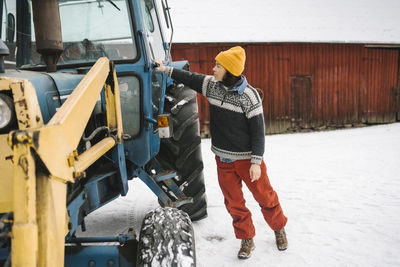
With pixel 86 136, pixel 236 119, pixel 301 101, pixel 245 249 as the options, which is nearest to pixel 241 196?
pixel 245 249

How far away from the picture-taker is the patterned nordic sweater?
Answer: 99.7 inches

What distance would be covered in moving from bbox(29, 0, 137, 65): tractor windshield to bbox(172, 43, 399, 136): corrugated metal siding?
7.51 meters

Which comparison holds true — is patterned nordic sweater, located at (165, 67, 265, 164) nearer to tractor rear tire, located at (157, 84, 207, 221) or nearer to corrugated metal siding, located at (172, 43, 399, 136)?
tractor rear tire, located at (157, 84, 207, 221)

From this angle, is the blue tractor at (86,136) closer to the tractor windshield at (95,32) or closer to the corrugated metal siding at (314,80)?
the tractor windshield at (95,32)

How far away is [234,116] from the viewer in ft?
8.43

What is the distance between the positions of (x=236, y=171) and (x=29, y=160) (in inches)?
73.1

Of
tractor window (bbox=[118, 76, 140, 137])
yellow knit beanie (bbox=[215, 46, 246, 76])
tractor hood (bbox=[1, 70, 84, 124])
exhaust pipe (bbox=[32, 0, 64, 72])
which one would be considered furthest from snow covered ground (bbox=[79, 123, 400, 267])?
exhaust pipe (bbox=[32, 0, 64, 72])

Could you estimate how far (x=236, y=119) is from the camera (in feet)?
8.44

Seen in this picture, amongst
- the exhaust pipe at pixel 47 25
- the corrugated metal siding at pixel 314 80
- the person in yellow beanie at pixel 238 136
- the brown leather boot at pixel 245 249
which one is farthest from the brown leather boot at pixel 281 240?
the corrugated metal siding at pixel 314 80

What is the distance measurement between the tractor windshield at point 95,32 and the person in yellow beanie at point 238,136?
36 cm

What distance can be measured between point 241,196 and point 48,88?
169cm

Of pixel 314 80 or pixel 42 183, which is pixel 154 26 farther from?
pixel 314 80

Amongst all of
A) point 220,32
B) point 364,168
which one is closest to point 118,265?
point 364,168

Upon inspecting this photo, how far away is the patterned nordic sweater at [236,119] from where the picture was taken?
2.53m
